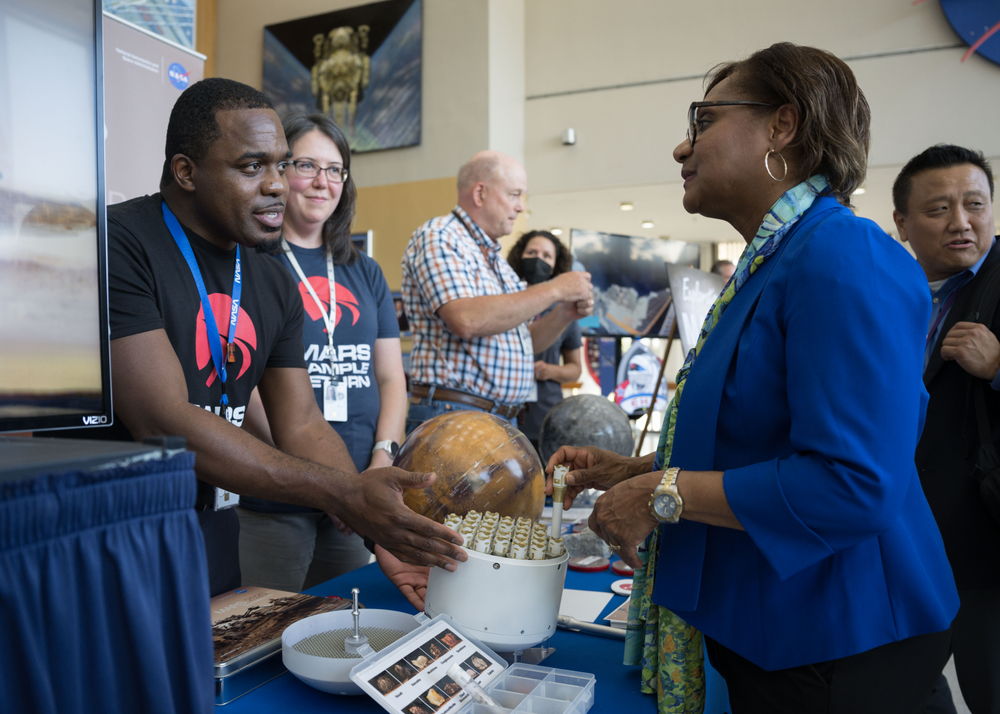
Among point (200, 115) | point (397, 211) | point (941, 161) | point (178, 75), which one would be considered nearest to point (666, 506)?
point (200, 115)

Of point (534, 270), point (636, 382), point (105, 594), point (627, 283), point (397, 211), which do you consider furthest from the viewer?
point (397, 211)

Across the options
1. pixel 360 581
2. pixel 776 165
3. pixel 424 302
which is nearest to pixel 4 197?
pixel 776 165

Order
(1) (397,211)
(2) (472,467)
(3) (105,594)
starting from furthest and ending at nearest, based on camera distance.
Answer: (1) (397,211) → (2) (472,467) → (3) (105,594)

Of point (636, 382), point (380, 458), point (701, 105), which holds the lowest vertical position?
point (380, 458)

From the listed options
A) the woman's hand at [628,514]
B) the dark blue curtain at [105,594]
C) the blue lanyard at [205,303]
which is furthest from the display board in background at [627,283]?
the dark blue curtain at [105,594]

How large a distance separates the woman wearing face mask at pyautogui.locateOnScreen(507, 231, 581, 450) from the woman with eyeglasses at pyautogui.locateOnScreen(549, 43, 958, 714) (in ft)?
8.72

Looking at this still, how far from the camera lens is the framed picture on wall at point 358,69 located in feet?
22.9

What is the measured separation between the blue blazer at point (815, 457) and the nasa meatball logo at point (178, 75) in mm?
3031

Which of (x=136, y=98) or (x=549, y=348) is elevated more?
(x=136, y=98)

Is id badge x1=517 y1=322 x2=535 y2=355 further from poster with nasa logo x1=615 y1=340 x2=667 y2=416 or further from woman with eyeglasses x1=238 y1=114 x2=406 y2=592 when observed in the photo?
poster with nasa logo x1=615 y1=340 x2=667 y2=416

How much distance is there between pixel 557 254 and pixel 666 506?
3752 millimetres

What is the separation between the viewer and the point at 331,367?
7.94 ft

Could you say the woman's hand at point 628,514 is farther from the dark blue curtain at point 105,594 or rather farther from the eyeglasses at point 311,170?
the eyeglasses at point 311,170

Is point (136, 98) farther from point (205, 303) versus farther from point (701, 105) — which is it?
point (701, 105)
